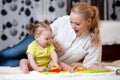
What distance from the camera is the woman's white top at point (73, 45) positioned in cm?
195

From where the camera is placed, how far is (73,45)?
2002 mm

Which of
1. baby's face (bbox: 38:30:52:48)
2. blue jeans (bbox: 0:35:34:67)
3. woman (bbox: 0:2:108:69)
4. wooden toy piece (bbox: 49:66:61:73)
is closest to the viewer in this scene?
wooden toy piece (bbox: 49:66:61:73)

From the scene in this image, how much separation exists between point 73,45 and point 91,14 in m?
0.27

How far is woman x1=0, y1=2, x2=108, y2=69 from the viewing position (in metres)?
1.88

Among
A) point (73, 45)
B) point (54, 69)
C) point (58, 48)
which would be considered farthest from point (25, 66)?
point (73, 45)

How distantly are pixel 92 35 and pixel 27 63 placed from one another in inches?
20.0

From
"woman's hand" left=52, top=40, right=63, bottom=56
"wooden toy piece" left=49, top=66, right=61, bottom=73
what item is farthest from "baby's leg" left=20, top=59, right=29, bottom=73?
"woman's hand" left=52, top=40, right=63, bottom=56

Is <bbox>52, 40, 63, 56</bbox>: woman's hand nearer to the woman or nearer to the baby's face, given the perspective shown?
the woman

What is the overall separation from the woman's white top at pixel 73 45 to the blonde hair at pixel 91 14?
5cm

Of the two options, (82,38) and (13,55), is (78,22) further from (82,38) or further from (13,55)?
(13,55)

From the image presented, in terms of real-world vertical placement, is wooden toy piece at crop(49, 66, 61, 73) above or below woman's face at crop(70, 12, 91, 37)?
below

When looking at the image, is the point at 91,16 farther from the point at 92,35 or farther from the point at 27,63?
the point at 27,63

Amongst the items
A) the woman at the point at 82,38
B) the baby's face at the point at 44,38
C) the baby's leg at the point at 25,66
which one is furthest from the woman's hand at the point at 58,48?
the baby's leg at the point at 25,66

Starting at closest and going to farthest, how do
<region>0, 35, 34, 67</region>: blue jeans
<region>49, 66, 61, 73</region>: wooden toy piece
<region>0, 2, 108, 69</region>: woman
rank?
<region>49, 66, 61, 73</region>: wooden toy piece → <region>0, 2, 108, 69</region>: woman → <region>0, 35, 34, 67</region>: blue jeans
